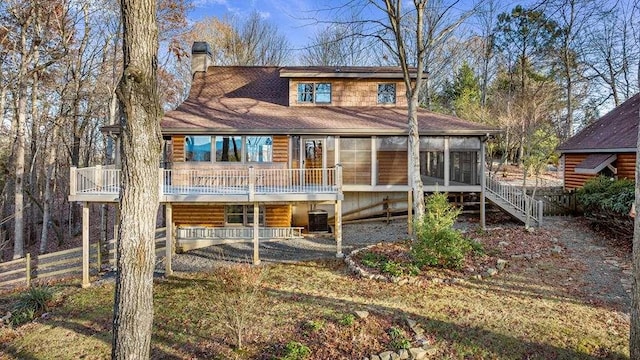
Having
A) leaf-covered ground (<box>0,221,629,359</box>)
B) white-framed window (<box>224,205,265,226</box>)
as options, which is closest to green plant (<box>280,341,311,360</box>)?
leaf-covered ground (<box>0,221,629,359</box>)

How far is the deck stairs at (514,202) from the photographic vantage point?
13586 millimetres

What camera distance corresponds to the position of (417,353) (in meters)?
5.88

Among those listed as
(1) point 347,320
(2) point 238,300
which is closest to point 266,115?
(2) point 238,300

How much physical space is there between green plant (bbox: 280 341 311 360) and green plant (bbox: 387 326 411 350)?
1.42 m

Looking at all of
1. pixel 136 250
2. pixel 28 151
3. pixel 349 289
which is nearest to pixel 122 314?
pixel 136 250

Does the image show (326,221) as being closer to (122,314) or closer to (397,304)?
(397,304)

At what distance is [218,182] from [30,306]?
6093 mm

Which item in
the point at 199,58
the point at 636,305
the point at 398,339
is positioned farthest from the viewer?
the point at 199,58

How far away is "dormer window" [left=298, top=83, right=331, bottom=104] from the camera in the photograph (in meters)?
16.5

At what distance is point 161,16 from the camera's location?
62.8ft

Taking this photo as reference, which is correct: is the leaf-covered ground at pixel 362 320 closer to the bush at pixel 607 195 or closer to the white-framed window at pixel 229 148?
the bush at pixel 607 195

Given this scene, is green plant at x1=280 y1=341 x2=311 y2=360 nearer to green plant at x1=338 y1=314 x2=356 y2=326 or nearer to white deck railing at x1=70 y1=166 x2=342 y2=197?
green plant at x1=338 y1=314 x2=356 y2=326

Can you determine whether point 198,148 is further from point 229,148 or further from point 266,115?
point 266,115

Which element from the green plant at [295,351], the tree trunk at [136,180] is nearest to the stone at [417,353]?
the green plant at [295,351]
